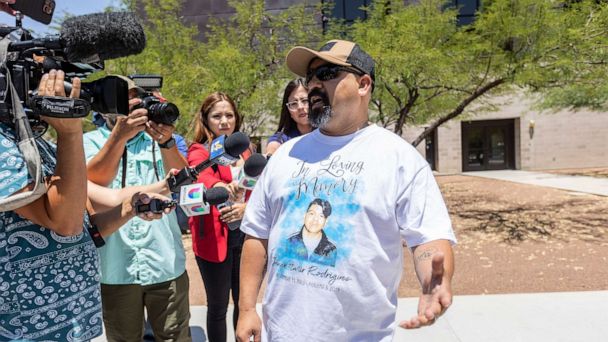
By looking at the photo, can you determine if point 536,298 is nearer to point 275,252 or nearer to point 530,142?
point 275,252

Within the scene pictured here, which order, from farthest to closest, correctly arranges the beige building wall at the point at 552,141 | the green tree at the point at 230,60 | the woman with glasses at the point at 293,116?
the beige building wall at the point at 552,141 → the green tree at the point at 230,60 → the woman with glasses at the point at 293,116

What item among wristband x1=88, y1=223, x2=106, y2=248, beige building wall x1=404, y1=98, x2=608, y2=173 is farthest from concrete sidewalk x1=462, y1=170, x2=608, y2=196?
wristband x1=88, y1=223, x2=106, y2=248

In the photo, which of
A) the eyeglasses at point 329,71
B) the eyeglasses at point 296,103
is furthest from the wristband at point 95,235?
the eyeglasses at point 296,103

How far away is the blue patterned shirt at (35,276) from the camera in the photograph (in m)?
1.37

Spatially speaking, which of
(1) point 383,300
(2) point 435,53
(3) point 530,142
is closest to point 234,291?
(1) point 383,300

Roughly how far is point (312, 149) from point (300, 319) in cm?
66

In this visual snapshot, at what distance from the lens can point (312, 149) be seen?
1.89 m

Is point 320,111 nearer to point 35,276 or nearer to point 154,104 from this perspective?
point 154,104

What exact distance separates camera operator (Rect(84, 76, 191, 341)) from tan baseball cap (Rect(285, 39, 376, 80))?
0.85 meters

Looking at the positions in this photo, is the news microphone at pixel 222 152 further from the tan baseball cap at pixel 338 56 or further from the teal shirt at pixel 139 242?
the tan baseball cap at pixel 338 56

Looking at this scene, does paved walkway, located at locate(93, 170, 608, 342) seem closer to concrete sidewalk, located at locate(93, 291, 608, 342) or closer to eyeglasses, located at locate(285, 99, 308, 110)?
concrete sidewalk, located at locate(93, 291, 608, 342)

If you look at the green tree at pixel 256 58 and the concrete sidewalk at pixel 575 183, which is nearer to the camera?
the green tree at pixel 256 58

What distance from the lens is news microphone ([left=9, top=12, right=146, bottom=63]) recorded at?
139 cm

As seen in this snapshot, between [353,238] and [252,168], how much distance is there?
3.73 ft
